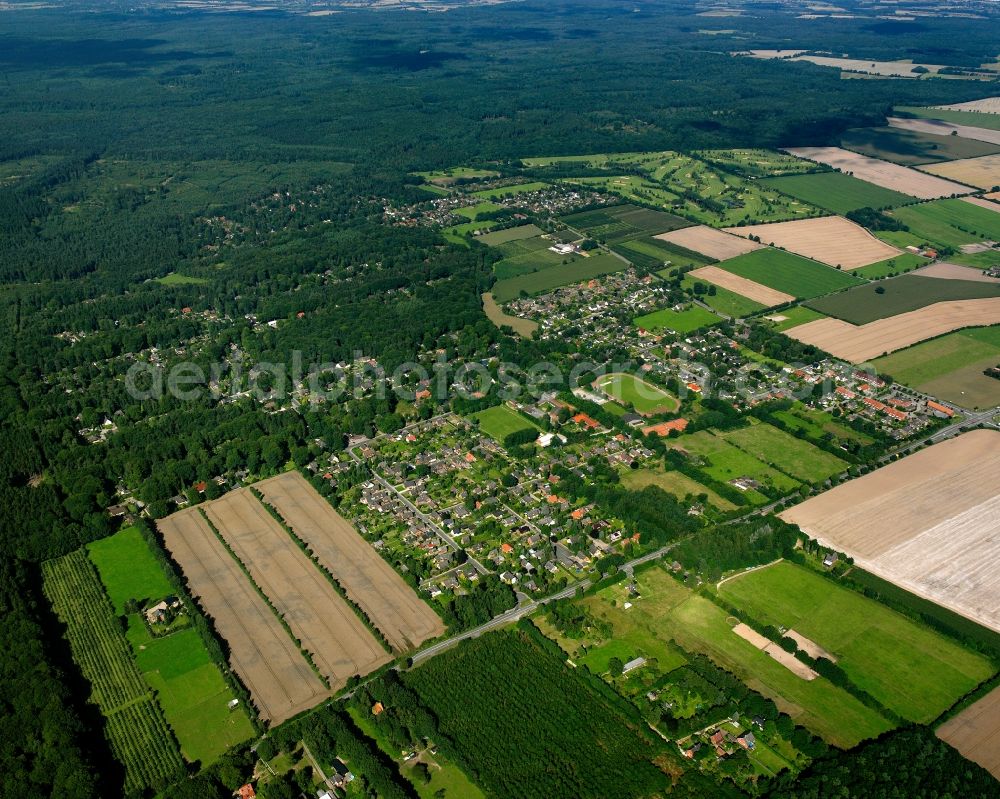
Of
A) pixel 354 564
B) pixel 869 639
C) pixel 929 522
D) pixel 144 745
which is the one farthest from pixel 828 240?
pixel 144 745

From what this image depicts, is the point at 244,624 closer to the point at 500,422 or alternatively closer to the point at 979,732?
the point at 500,422

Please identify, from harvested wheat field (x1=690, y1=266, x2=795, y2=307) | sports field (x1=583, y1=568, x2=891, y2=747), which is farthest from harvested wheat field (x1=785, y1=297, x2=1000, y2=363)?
sports field (x1=583, y1=568, x2=891, y2=747)

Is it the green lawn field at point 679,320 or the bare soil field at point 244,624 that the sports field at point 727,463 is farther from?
the bare soil field at point 244,624

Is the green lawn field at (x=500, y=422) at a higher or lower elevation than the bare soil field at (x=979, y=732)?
higher

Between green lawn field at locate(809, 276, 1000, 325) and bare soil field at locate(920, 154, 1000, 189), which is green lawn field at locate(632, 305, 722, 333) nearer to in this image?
green lawn field at locate(809, 276, 1000, 325)

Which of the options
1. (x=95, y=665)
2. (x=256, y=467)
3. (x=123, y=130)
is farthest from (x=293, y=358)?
(x=123, y=130)

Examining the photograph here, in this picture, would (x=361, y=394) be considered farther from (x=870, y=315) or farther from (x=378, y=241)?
(x=870, y=315)

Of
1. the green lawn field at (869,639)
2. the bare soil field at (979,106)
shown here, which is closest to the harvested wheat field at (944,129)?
the bare soil field at (979,106)
